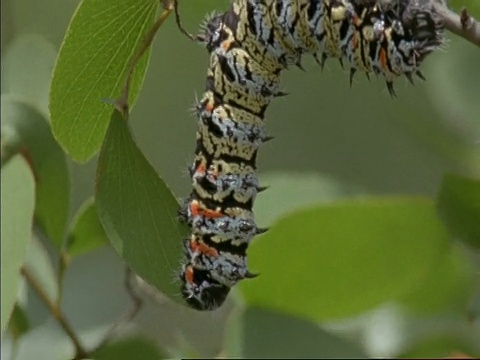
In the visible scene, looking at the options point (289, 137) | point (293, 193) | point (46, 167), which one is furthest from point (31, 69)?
point (289, 137)

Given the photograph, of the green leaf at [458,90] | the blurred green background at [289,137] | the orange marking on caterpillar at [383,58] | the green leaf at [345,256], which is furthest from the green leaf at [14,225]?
the green leaf at [458,90]

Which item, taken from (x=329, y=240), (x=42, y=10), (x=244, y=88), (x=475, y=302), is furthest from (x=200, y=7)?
(x=42, y=10)

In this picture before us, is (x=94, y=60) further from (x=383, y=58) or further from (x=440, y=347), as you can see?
(x=440, y=347)

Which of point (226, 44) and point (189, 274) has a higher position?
point (226, 44)

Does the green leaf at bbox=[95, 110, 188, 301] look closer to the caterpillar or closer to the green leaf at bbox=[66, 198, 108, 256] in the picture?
the caterpillar

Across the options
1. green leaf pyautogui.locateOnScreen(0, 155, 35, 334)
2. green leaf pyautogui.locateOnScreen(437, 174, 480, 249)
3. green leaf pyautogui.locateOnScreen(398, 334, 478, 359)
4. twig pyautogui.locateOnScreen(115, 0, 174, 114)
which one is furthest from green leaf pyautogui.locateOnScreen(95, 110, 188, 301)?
green leaf pyautogui.locateOnScreen(398, 334, 478, 359)

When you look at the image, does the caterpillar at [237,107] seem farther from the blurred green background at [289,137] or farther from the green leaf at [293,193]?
the green leaf at [293,193]
